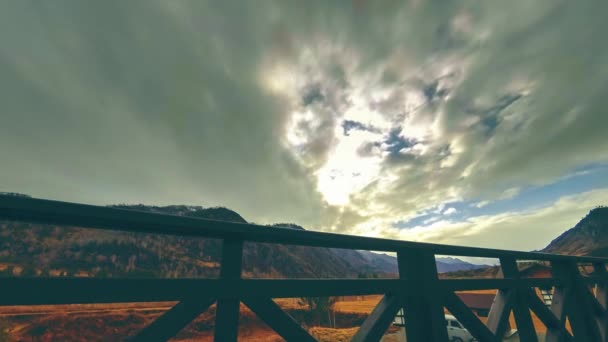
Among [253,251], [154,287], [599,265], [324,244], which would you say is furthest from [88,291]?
[253,251]

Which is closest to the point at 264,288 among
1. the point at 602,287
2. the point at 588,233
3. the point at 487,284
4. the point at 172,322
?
the point at 172,322

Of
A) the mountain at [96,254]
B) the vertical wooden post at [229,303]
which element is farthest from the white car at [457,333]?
the mountain at [96,254]

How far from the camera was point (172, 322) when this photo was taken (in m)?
1.34

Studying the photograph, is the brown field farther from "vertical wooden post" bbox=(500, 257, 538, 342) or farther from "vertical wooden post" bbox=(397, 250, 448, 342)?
"vertical wooden post" bbox=(397, 250, 448, 342)

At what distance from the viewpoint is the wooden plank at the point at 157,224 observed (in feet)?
3.78

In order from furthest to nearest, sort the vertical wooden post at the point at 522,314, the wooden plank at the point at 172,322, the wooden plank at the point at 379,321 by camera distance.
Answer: the vertical wooden post at the point at 522,314
the wooden plank at the point at 379,321
the wooden plank at the point at 172,322

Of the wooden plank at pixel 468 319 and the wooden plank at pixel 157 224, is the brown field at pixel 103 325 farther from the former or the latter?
the wooden plank at pixel 157 224

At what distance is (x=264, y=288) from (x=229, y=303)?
22cm

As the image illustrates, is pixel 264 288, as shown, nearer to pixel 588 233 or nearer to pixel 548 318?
pixel 548 318

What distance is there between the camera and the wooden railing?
1177 mm

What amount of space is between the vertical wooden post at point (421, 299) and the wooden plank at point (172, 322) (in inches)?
62.6

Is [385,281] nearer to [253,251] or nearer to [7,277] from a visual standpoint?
[7,277]

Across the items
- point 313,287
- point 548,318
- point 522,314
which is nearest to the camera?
point 313,287

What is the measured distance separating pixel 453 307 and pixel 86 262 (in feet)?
232
